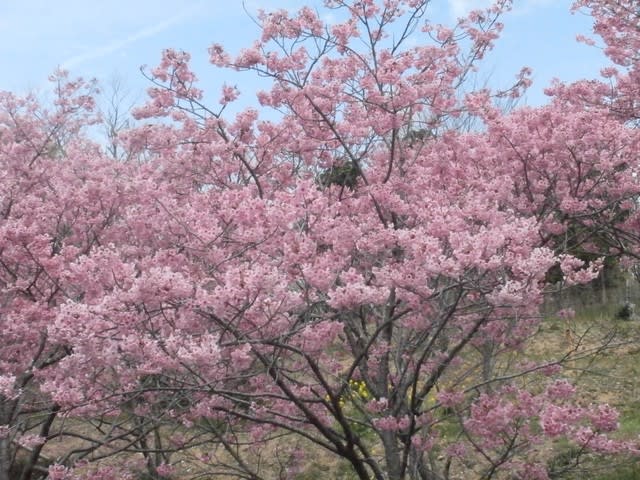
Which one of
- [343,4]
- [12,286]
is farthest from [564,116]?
[12,286]

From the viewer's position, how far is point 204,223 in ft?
16.0

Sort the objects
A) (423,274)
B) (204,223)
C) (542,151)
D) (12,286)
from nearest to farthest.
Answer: (423,274)
(204,223)
(12,286)
(542,151)

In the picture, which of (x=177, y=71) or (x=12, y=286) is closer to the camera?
(x=12, y=286)

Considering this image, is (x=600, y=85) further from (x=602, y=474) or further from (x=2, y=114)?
(x=2, y=114)

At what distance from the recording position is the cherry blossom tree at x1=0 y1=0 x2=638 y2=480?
398 cm

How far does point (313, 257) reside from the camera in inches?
177

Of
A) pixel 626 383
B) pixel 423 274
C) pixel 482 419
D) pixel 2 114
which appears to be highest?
pixel 2 114

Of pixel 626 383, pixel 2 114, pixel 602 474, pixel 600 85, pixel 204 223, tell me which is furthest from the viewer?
pixel 626 383

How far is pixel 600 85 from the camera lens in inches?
308

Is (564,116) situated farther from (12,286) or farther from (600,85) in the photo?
(12,286)

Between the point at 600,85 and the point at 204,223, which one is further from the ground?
the point at 600,85

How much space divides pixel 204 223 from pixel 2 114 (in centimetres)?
559

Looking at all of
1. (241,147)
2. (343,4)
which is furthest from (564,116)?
(241,147)

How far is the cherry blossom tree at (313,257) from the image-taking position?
3.98m
